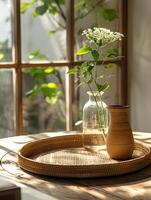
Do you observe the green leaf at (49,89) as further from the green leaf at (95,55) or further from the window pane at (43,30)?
the green leaf at (95,55)

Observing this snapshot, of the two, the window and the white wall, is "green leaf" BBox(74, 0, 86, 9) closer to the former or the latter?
the window

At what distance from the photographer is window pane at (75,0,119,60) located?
11.5ft

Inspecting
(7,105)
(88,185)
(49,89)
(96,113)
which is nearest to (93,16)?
(49,89)

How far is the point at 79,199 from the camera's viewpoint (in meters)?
1.49

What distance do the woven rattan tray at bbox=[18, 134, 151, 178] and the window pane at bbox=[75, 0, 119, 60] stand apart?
1.42 metres

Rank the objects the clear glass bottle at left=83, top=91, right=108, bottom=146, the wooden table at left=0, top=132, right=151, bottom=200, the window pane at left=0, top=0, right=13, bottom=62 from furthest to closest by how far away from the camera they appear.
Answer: the window pane at left=0, top=0, right=13, bottom=62
the clear glass bottle at left=83, top=91, right=108, bottom=146
the wooden table at left=0, top=132, right=151, bottom=200

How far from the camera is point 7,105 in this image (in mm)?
3305

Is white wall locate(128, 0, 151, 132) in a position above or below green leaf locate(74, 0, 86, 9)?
below

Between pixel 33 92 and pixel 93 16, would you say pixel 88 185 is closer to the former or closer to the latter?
pixel 33 92

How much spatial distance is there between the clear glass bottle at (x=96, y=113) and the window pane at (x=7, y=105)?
4.24 feet

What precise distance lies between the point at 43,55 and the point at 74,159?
5.16 ft

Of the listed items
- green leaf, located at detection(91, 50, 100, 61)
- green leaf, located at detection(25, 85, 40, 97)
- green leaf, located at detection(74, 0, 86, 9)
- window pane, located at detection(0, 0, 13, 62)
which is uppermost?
green leaf, located at detection(74, 0, 86, 9)

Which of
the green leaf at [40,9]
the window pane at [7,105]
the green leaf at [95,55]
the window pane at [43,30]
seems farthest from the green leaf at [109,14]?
the green leaf at [95,55]

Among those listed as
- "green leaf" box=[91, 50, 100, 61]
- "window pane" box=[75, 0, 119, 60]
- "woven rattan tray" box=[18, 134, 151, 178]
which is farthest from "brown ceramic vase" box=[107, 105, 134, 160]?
"window pane" box=[75, 0, 119, 60]
